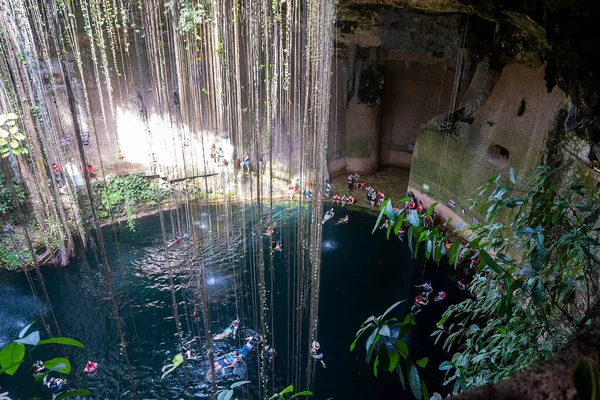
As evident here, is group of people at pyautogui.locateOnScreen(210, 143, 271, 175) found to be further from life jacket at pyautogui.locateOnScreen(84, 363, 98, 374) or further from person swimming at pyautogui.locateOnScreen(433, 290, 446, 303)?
life jacket at pyautogui.locateOnScreen(84, 363, 98, 374)

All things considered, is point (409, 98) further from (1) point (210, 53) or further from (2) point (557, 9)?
(2) point (557, 9)

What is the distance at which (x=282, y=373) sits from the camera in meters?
5.93

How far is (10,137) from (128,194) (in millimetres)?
3001

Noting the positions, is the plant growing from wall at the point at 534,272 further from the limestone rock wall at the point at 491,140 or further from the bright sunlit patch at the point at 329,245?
the bright sunlit patch at the point at 329,245

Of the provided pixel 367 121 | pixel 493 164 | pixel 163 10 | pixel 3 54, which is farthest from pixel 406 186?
pixel 3 54

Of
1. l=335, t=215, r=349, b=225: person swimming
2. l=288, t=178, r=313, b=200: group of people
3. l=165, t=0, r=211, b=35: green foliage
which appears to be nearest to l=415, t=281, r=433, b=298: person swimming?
l=335, t=215, r=349, b=225: person swimming

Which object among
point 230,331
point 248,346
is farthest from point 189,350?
point 248,346

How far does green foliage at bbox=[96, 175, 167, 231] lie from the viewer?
9.25m

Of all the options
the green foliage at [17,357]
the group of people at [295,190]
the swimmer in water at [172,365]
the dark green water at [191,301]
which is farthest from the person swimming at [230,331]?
the green foliage at [17,357]

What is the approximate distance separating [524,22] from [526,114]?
6.32ft

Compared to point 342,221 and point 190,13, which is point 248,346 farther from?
point 190,13

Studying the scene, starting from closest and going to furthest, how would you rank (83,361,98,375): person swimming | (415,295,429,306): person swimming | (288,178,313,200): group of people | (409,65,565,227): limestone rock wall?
(83,361,98,375): person swimming
(409,65,565,227): limestone rock wall
(415,295,429,306): person swimming
(288,178,313,200): group of people

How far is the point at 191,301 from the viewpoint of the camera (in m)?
7.00

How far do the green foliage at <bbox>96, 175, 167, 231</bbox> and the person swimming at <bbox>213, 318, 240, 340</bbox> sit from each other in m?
3.65
